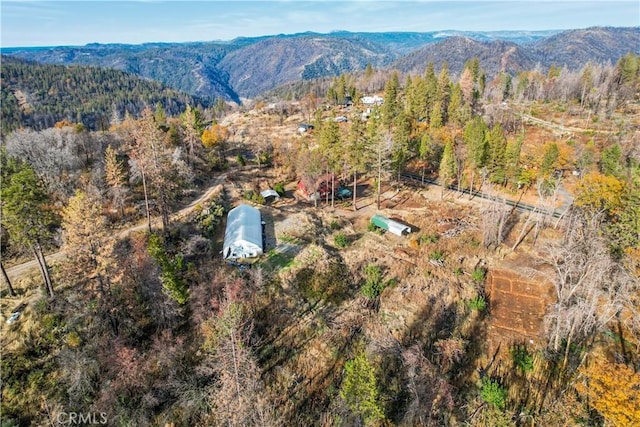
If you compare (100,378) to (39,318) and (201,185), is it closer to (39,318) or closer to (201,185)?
(39,318)

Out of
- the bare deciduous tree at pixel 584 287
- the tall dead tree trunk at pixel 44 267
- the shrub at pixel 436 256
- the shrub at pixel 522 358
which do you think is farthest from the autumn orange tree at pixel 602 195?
the tall dead tree trunk at pixel 44 267

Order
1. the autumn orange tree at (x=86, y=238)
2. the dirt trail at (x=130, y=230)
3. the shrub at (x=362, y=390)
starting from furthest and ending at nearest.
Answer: the dirt trail at (x=130, y=230), the autumn orange tree at (x=86, y=238), the shrub at (x=362, y=390)

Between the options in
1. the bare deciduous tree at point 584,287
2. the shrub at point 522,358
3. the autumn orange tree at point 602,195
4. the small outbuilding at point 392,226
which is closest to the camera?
the bare deciduous tree at point 584,287

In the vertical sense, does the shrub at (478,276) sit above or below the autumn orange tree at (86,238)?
below

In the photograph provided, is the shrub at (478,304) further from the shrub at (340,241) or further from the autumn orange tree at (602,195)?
the autumn orange tree at (602,195)

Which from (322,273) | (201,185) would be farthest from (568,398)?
(201,185)

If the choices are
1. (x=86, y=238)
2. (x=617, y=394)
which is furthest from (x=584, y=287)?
(x=86, y=238)

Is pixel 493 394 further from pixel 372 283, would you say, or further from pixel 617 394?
pixel 372 283
